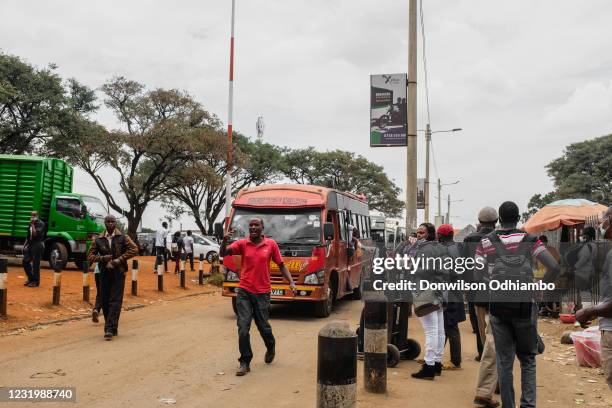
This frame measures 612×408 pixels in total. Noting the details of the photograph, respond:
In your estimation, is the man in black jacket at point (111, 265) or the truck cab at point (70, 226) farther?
the truck cab at point (70, 226)

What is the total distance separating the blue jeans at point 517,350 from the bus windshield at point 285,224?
7216 millimetres

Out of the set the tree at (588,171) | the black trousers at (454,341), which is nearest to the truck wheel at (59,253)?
the black trousers at (454,341)

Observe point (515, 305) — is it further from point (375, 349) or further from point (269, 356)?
point (269, 356)

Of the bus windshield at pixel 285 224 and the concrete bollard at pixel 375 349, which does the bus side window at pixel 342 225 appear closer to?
the bus windshield at pixel 285 224

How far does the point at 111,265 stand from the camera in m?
9.13

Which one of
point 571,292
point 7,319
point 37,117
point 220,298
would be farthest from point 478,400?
point 37,117

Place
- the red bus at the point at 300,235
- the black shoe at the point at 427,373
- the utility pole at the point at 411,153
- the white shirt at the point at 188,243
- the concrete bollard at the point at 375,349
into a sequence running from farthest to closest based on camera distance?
the white shirt at the point at 188,243
the utility pole at the point at 411,153
the red bus at the point at 300,235
the black shoe at the point at 427,373
the concrete bollard at the point at 375,349

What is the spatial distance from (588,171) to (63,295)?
1920 inches

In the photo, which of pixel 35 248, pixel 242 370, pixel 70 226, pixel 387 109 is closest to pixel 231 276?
pixel 242 370

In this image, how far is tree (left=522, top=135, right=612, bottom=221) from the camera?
4903cm

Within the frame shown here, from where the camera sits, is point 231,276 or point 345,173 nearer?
point 231,276

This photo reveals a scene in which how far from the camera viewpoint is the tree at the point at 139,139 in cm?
2864

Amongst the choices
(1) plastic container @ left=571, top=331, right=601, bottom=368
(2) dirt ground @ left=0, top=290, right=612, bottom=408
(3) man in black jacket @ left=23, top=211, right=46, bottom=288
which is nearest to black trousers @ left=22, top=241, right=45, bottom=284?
(3) man in black jacket @ left=23, top=211, right=46, bottom=288

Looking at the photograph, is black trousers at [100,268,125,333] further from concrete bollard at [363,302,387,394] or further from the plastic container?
the plastic container
